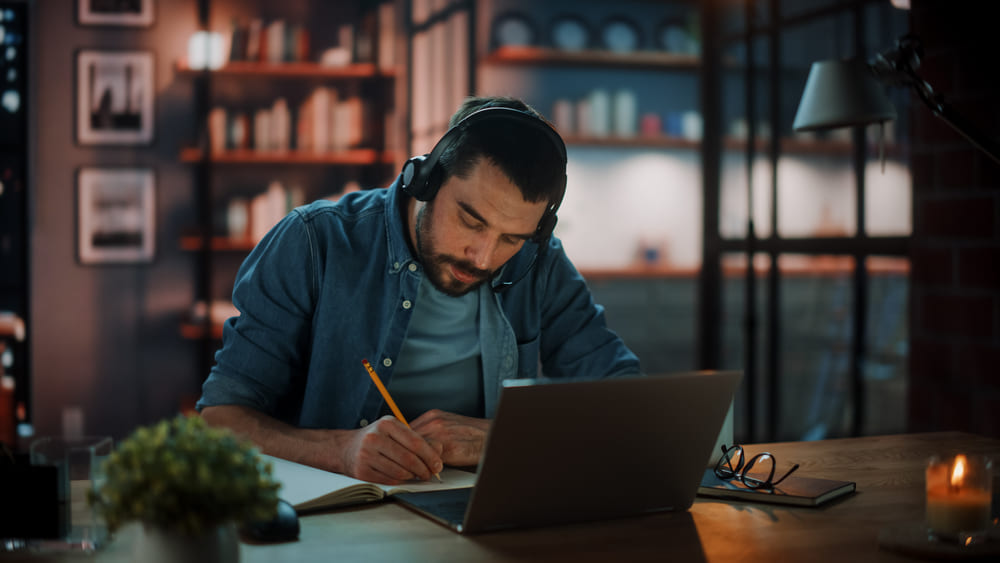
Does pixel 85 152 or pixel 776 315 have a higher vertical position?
pixel 85 152

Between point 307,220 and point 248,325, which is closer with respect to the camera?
point 248,325

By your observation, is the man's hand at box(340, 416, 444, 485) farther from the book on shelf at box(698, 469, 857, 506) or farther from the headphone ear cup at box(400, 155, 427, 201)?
the headphone ear cup at box(400, 155, 427, 201)

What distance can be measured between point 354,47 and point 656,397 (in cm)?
387

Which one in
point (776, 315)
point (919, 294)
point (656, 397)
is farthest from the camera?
point (776, 315)

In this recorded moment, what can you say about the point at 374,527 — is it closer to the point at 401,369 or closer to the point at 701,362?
the point at 401,369

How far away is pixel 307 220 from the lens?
1.55m

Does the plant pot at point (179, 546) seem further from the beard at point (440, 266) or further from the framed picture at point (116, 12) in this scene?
the framed picture at point (116, 12)

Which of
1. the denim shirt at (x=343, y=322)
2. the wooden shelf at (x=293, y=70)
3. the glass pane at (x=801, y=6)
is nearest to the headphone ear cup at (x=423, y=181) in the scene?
the denim shirt at (x=343, y=322)

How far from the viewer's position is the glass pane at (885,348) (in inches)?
98.3

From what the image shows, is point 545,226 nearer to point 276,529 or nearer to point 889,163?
point 276,529

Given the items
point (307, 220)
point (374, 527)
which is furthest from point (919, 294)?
point (374, 527)

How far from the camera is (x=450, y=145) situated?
1.46 meters

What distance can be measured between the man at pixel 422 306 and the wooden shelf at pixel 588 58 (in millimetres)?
3026

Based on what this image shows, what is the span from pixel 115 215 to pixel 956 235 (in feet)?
12.1
